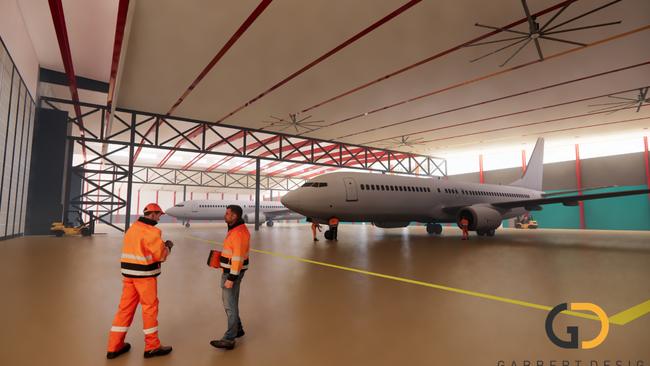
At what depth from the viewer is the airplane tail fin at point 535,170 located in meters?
20.2

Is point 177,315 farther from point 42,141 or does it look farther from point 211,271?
point 42,141

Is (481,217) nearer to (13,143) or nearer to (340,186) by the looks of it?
(340,186)

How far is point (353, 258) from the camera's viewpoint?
8.20 m

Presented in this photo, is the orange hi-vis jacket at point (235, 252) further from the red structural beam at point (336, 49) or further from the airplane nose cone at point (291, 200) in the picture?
the airplane nose cone at point (291, 200)

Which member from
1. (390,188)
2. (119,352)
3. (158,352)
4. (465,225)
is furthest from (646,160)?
(119,352)

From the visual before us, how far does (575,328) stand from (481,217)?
1121 cm

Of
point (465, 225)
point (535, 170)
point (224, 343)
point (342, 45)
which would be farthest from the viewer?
point (535, 170)

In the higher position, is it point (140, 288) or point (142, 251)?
point (142, 251)

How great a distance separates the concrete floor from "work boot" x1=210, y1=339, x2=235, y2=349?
0.21ft

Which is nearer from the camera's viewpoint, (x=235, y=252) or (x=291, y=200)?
(x=235, y=252)

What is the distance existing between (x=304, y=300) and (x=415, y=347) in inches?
73.4

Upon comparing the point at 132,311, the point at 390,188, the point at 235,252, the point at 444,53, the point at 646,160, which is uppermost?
the point at 444,53

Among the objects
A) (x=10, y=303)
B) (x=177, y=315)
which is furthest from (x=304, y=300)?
(x=10, y=303)

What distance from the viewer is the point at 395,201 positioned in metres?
14.1
